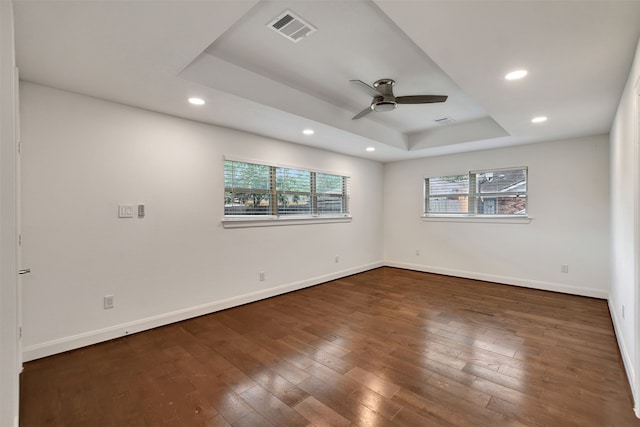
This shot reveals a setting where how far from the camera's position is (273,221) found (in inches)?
169

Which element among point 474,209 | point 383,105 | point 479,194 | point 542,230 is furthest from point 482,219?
point 383,105

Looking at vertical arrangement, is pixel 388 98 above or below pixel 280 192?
above

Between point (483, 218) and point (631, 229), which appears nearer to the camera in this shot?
point (631, 229)

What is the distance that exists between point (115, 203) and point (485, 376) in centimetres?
360

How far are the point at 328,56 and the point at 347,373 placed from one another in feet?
8.52

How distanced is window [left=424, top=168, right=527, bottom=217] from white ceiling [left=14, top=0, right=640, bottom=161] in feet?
4.19

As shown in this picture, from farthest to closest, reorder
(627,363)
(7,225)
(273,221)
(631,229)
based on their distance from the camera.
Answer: (273,221) → (627,363) → (631,229) → (7,225)

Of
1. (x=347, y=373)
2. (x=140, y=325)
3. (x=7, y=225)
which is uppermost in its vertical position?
(x=7, y=225)

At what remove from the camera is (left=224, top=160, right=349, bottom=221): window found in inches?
154

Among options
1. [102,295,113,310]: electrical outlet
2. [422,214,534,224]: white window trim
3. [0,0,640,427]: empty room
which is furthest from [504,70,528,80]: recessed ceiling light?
[102,295,113,310]: electrical outlet

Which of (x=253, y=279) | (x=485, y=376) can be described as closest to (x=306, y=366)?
(x=485, y=376)

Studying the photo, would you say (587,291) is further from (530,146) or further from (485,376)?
(485,376)

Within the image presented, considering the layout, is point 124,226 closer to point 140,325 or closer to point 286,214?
point 140,325

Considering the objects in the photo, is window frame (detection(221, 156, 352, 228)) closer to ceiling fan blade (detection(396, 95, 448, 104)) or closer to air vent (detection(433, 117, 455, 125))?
air vent (detection(433, 117, 455, 125))
